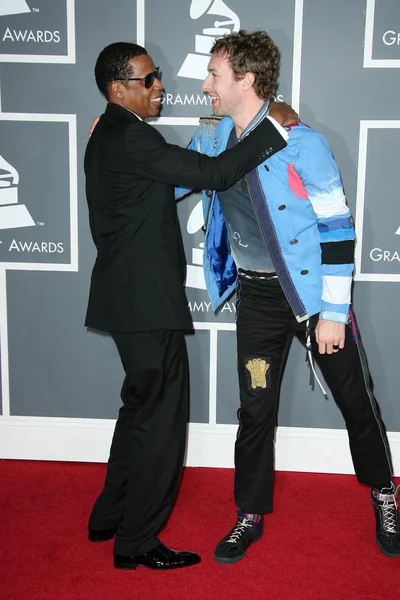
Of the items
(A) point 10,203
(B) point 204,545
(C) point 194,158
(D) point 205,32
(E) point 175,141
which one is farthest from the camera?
(A) point 10,203

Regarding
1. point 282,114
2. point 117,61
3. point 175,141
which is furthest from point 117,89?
point 175,141

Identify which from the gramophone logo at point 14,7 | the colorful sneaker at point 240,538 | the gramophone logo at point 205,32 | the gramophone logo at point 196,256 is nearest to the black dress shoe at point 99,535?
the colorful sneaker at point 240,538

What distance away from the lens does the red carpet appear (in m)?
2.55

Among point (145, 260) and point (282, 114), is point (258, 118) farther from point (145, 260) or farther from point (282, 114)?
point (145, 260)

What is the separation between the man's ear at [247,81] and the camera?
102 inches

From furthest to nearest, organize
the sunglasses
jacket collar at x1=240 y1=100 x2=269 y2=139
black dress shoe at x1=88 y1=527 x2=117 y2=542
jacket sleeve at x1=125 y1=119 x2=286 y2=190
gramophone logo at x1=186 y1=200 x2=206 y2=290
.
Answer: gramophone logo at x1=186 y1=200 x2=206 y2=290, black dress shoe at x1=88 y1=527 x2=117 y2=542, jacket collar at x1=240 y1=100 x2=269 y2=139, the sunglasses, jacket sleeve at x1=125 y1=119 x2=286 y2=190

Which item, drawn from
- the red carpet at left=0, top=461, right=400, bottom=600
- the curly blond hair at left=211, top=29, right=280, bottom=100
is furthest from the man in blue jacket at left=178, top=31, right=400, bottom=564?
the red carpet at left=0, top=461, right=400, bottom=600

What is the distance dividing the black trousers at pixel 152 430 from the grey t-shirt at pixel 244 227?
415 millimetres

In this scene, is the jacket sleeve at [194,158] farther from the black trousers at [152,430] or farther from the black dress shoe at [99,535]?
the black dress shoe at [99,535]

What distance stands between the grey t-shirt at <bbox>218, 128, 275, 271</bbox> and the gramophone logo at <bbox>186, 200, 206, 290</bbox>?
0.56m

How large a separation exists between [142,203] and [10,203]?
1.15 metres

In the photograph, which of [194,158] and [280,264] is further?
[280,264]

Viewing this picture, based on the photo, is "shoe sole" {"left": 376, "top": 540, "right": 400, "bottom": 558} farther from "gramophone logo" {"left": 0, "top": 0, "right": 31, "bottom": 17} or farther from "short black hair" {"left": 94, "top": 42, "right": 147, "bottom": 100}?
"gramophone logo" {"left": 0, "top": 0, "right": 31, "bottom": 17}

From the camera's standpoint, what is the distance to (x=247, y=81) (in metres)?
2.60
